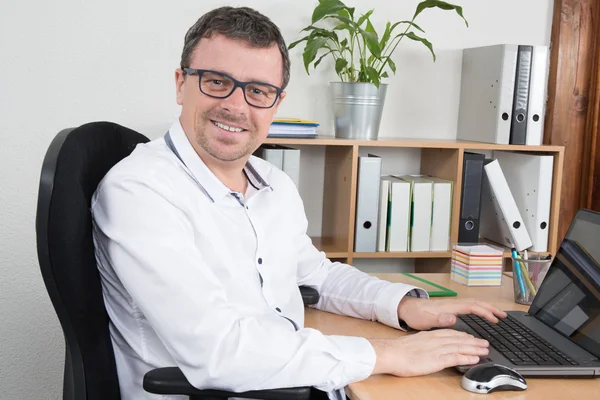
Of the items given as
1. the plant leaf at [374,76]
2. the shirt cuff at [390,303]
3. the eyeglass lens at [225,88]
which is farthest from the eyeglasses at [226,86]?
the plant leaf at [374,76]

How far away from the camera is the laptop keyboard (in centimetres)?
132

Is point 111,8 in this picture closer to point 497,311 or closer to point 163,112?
point 163,112

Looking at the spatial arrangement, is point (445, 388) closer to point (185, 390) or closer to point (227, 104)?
point (185, 390)

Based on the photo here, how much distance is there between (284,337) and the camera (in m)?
1.27

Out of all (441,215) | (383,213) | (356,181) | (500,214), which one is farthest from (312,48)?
(500,214)

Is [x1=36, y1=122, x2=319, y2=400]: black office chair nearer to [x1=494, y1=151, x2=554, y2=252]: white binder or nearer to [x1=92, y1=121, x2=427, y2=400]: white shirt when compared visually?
[x1=92, y1=121, x2=427, y2=400]: white shirt

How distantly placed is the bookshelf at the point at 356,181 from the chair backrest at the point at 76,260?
1221 millimetres

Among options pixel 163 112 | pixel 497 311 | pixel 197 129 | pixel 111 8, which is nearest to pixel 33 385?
pixel 163 112

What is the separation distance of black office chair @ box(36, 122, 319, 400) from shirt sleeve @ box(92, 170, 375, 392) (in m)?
0.03

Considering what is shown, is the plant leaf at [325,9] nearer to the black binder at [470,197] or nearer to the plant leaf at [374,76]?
the plant leaf at [374,76]

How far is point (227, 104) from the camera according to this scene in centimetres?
149

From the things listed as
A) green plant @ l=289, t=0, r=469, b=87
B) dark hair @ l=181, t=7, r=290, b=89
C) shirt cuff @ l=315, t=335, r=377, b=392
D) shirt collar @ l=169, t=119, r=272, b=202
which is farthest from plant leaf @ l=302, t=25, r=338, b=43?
shirt cuff @ l=315, t=335, r=377, b=392

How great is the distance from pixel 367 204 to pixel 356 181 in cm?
9

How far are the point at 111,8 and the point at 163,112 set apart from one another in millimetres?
408
